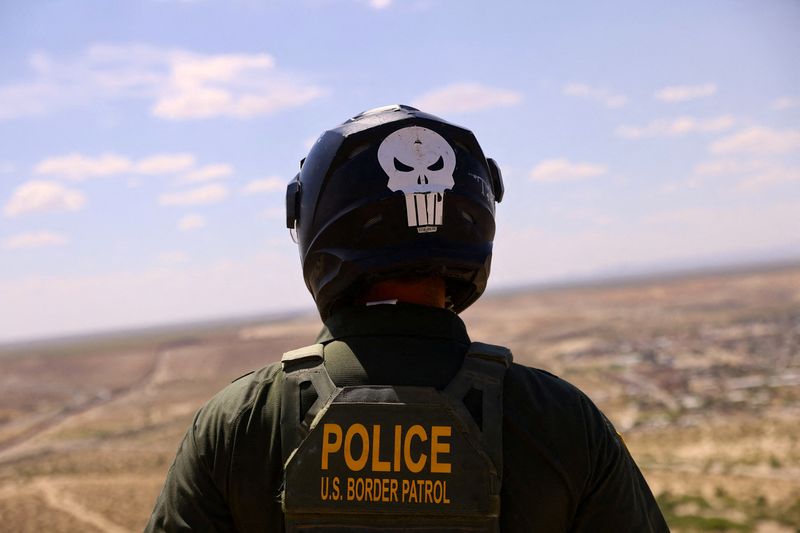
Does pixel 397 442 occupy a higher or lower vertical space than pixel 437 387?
lower

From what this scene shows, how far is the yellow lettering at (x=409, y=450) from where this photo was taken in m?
1.98

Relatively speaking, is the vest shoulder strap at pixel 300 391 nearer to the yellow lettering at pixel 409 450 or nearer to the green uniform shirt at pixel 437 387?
the green uniform shirt at pixel 437 387

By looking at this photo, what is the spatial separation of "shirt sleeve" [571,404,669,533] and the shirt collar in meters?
0.43

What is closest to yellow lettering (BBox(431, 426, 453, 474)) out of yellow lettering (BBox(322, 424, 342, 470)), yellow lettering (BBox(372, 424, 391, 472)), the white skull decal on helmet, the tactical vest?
the tactical vest

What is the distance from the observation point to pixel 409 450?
78.4 inches

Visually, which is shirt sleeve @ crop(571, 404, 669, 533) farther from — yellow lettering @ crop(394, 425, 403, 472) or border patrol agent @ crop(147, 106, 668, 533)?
yellow lettering @ crop(394, 425, 403, 472)

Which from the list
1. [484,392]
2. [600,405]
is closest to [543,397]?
[484,392]

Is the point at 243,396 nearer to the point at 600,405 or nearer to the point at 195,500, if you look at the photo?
the point at 195,500

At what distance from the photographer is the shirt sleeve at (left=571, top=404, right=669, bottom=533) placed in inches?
78.7

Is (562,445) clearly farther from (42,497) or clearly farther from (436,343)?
(42,497)

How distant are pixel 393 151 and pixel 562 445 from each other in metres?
1.00

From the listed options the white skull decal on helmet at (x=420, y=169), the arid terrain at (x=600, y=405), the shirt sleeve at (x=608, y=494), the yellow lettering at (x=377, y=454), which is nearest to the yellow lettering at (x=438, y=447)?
the yellow lettering at (x=377, y=454)

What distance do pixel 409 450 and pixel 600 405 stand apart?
33.9 metres

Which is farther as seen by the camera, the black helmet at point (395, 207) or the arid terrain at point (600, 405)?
the arid terrain at point (600, 405)
